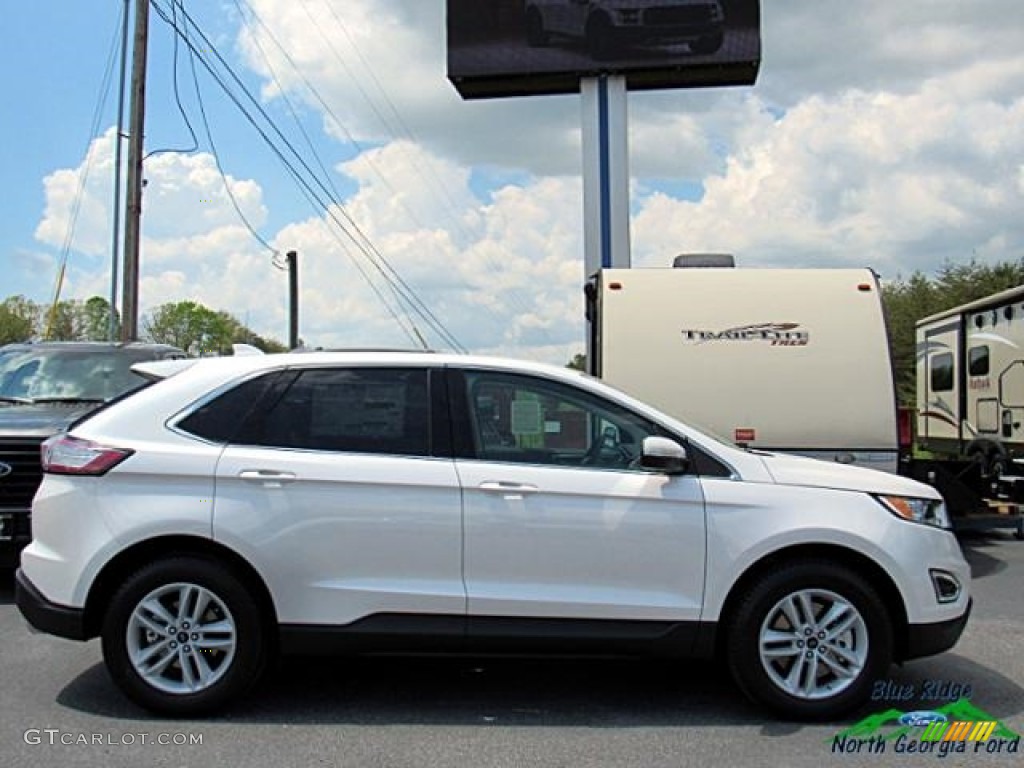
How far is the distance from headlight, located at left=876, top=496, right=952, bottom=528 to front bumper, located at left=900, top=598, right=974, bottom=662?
494 millimetres

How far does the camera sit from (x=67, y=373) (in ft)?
29.9

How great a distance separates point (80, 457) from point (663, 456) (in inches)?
112

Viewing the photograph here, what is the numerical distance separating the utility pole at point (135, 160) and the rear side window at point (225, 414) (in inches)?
507

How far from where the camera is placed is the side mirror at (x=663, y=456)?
4.85 m

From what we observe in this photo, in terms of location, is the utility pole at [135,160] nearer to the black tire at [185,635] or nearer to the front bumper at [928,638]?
the black tire at [185,635]

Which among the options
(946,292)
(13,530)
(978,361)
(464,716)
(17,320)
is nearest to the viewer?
(464,716)

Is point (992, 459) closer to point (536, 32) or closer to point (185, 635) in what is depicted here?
point (185, 635)

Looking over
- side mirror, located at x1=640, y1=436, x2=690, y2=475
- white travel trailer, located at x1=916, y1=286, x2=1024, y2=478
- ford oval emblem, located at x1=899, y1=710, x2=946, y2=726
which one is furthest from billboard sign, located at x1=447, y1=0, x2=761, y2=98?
ford oval emblem, located at x1=899, y1=710, x2=946, y2=726

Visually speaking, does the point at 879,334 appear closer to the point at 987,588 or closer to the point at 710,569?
the point at 987,588

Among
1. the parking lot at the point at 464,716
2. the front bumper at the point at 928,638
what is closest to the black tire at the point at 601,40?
the parking lot at the point at 464,716

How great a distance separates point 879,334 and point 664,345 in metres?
1.86

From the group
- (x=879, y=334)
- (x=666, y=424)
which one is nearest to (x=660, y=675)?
(x=666, y=424)

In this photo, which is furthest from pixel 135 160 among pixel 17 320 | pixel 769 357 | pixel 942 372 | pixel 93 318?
pixel 93 318

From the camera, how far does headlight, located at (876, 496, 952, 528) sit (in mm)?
5039
